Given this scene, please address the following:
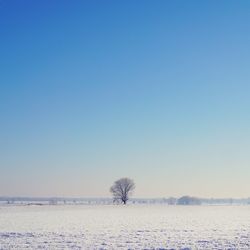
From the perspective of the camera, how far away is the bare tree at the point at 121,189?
153250mm

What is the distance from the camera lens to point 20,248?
840 inches

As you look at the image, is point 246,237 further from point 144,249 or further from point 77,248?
point 77,248

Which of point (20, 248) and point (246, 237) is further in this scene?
point (246, 237)

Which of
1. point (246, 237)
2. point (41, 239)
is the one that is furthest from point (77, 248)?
point (246, 237)

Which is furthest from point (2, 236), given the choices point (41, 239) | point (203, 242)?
point (203, 242)

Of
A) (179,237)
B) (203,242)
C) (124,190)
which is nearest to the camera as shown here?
(203,242)

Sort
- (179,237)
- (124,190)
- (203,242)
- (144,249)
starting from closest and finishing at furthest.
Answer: (144,249)
(203,242)
(179,237)
(124,190)

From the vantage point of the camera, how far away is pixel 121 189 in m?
154

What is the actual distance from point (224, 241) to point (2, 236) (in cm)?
1412

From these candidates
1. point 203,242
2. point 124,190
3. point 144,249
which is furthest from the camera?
point 124,190

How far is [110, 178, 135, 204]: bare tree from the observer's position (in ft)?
503

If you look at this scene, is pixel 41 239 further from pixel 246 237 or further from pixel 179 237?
pixel 246 237

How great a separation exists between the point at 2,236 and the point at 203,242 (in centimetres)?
1288

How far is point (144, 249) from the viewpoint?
69.4ft
